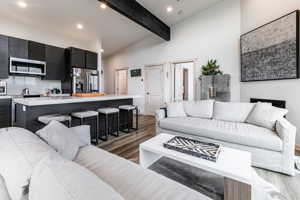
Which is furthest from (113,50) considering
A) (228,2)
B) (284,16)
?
(284,16)

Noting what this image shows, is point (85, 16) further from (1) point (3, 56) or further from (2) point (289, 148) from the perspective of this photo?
(2) point (289, 148)

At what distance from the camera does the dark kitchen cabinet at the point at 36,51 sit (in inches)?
153

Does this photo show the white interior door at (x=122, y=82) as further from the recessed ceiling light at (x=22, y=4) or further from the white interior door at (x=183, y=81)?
the recessed ceiling light at (x=22, y=4)

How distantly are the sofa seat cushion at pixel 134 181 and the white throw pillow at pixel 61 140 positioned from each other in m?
0.10

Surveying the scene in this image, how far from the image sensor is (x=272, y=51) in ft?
10.0

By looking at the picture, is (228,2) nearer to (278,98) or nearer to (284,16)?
(284,16)

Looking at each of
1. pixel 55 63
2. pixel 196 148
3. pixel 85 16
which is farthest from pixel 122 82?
pixel 196 148

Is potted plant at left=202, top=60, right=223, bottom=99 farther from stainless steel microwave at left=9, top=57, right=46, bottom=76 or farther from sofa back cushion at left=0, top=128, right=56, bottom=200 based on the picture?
stainless steel microwave at left=9, top=57, right=46, bottom=76

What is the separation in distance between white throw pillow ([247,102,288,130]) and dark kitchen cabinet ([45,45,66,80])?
4.99 m

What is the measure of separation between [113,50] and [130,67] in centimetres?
109

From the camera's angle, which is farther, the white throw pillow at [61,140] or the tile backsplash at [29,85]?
the tile backsplash at [29,85]

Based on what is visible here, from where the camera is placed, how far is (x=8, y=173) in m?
0.76

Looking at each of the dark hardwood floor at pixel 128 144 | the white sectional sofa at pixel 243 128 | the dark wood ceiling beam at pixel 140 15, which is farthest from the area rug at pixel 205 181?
the dark wood ceiling beam at pixel 140 15

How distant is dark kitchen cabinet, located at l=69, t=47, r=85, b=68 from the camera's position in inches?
174
